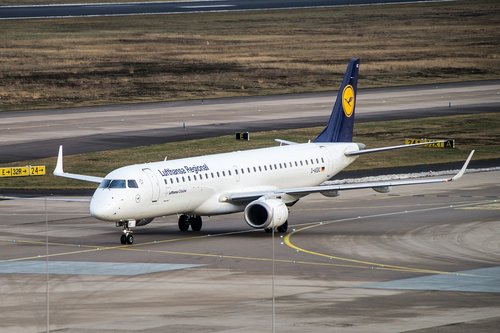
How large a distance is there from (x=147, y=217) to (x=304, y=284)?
13.4 meters

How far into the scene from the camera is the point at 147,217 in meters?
62.2

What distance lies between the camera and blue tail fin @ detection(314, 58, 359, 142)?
73.4 m

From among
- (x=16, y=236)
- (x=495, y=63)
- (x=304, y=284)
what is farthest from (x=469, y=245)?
(x=495, y=63)

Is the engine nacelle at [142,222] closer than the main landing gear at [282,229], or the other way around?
the engine nacelle at [142,222]

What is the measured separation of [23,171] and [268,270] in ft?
116

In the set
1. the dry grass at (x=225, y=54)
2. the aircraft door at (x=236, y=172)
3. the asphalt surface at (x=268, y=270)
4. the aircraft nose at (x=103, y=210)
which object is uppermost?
the dry grass at (x=225, y=54)

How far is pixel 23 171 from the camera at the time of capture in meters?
86.2

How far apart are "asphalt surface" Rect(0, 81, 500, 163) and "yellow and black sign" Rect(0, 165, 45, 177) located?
5554 millimetres

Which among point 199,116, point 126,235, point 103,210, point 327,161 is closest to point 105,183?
point 103,210

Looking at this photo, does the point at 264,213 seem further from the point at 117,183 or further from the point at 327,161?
the point at 327,161

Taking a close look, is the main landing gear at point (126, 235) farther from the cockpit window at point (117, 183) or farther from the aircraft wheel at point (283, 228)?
the aircraft wheel at point (283, 228)

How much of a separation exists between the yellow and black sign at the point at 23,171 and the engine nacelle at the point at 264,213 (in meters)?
26.4

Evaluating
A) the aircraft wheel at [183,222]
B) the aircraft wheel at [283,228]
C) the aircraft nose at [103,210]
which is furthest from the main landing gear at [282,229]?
the aircraft nose at [103,210]

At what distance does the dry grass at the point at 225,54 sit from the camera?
454 feet
